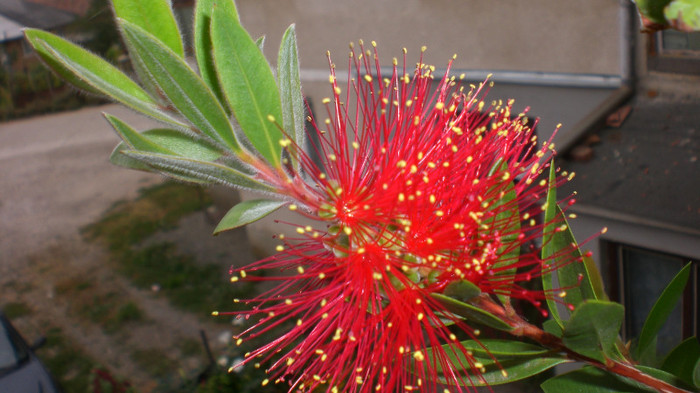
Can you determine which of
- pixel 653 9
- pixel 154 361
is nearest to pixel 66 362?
pixel 154 361

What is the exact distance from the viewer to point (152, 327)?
356 cm

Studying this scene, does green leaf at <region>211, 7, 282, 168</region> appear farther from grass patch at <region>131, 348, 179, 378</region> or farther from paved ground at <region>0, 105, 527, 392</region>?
grass patch at <region>131, 348, 179, 378</region>

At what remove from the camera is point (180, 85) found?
26cm

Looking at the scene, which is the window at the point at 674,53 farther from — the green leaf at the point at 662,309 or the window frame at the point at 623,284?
the green leaf at the point at 662,309

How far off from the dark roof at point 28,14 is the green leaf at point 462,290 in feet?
2.04

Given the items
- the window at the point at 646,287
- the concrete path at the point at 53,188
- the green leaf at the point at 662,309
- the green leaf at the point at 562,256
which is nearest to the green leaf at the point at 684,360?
the green leaf at the point at 662,309

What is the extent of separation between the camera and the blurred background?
121 centimetres

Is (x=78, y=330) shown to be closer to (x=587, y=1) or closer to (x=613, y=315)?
(x=587, y=1)

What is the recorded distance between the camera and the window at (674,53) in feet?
4.23

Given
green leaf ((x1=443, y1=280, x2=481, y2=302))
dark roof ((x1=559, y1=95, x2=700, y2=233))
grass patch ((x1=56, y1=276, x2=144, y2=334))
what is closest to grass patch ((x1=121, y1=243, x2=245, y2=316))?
grass patch ((x1=56, y1=276, x2=144, y2=334))

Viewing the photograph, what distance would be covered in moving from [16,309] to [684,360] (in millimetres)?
4410

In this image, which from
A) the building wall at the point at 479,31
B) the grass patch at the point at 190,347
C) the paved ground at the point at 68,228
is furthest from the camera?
the paved ground at the point at 68,228

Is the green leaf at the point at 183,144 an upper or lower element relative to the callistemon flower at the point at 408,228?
upper

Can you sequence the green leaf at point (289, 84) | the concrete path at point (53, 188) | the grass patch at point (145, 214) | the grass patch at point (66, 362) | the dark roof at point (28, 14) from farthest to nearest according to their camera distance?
1. the grass patch at point (145, 214)
2. the concrete path at point (53, 188)
3. the grass patch at point (66, 362)
4. the dark roof at point (28, 14)
5. the green leaf at point (289, 84)
